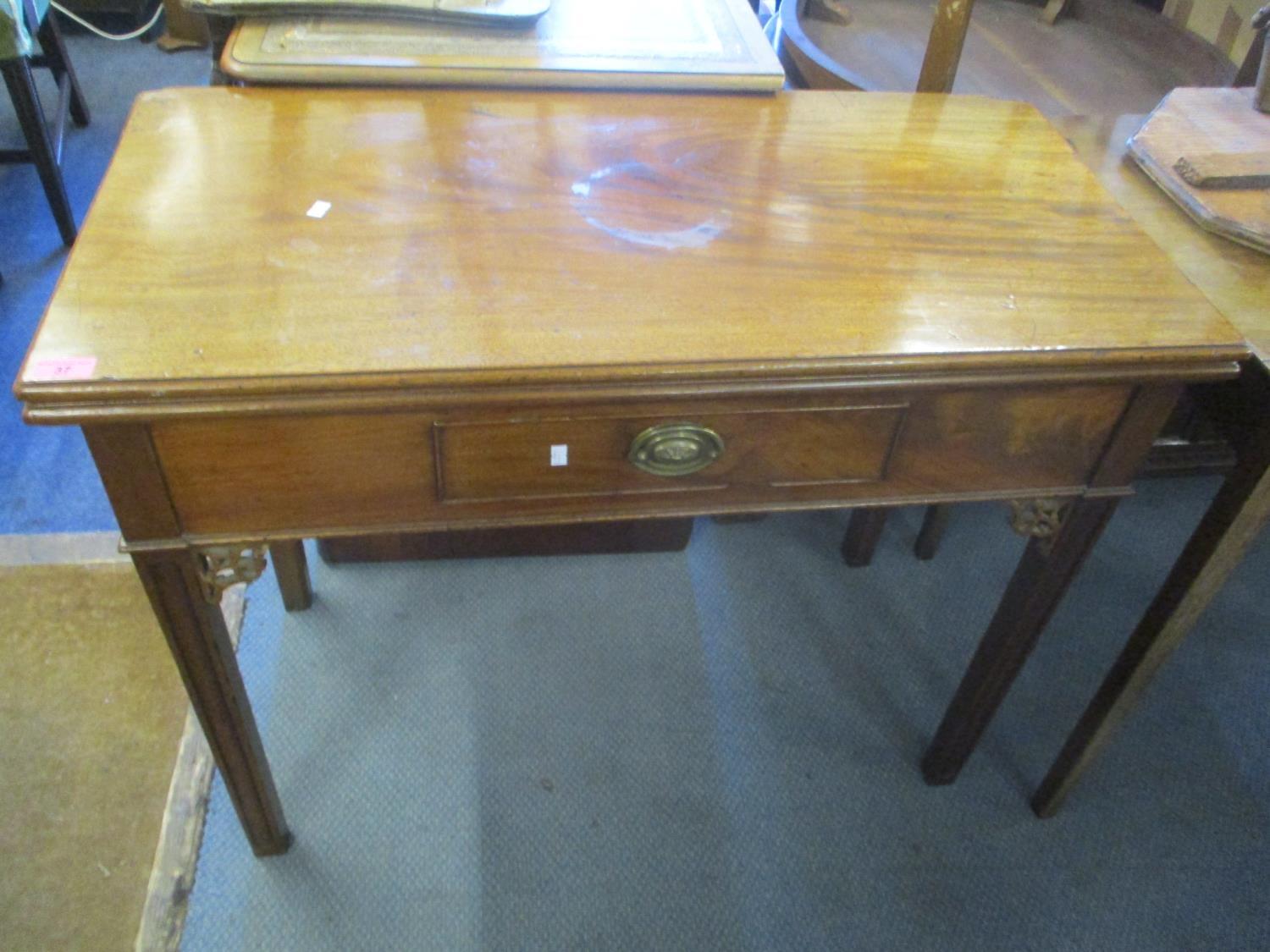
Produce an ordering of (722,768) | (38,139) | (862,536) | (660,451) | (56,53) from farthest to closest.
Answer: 1. (56,53)
2. (38,139)
3. (862,536)
4. (722,768)
5. (660,451)

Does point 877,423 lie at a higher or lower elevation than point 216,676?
higher

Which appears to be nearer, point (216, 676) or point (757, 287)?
point (757, 287)

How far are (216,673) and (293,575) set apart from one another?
46 centimetres

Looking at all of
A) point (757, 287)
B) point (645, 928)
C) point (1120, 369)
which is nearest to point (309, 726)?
point (645, 928)

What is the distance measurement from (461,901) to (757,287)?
75 cm

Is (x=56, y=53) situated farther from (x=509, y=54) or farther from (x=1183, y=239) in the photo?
(x=1183, y=239)

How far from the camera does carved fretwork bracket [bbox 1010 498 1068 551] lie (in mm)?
889

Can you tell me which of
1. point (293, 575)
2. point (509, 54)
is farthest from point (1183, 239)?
point (293, 575)

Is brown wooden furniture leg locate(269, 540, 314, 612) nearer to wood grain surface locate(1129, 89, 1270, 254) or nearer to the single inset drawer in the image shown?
the single inset drawer

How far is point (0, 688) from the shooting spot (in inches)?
49.6

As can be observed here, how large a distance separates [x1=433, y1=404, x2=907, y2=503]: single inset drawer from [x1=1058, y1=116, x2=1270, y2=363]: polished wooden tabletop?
331 mm

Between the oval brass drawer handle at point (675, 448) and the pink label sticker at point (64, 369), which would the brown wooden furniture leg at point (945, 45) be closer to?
A: the oval brass drawer handle at point (675, 448)

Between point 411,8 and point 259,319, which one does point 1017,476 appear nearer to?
point 259,319

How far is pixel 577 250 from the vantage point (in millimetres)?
795
